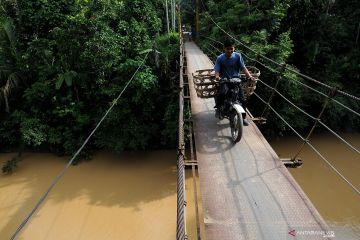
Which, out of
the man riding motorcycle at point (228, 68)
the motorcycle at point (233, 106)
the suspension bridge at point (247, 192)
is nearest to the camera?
the suspension bridge at point (247, 192)

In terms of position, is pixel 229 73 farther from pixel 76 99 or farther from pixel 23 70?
pixel 23 70

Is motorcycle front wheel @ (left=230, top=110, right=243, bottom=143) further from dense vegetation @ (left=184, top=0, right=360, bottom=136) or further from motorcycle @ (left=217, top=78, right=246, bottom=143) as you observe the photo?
dense vegetation @ (left=184, top=0, right=360, bottom=136)

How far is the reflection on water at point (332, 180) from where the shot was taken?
22.6 ft

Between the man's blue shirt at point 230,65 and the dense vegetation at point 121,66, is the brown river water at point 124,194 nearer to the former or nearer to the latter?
the dense vegetation at point 121,66

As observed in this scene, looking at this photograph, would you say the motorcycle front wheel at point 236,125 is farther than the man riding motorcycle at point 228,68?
No

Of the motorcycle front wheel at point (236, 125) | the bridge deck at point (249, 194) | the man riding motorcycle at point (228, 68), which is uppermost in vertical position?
the man riding motorcycle at point (228, 68)

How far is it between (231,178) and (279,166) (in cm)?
53

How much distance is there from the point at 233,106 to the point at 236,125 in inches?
10.3

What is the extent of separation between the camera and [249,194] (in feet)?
9.03

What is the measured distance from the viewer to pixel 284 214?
98.5 inches

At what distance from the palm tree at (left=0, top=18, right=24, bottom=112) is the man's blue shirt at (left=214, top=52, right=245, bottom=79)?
25.0 ft

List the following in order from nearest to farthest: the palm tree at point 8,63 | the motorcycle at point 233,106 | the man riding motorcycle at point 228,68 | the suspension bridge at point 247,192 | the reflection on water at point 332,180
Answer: the suspension bridge at point 247,192 → the motorcycle at point 233,106 → the man riding motorcycle at point 228,68 → the reflection on water at point 332,180 → the palm tree at point 8,63

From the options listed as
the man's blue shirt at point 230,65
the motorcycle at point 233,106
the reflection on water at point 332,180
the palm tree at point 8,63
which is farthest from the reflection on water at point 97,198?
the man's blue shirt at point 230,65

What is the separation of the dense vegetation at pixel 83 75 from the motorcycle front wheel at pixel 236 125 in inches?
192
